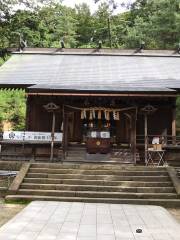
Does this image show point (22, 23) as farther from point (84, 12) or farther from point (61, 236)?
point (61, 236)

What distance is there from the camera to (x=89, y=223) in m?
7.54

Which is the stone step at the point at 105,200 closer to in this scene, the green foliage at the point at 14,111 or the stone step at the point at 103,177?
the stone step at the point at 103,177

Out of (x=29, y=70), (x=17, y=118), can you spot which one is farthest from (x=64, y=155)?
(x=17, y=118)

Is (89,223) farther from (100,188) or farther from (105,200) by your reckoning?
(100,188)

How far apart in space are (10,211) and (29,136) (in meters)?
6.77

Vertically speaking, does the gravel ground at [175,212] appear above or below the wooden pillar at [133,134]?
below

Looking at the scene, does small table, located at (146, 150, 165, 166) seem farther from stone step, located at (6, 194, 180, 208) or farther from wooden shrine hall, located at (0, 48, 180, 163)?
stone step, located at (6, 194, 180, 208)

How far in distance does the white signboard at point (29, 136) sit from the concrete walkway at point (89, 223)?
5.82 metres

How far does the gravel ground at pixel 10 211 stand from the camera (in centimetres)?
832

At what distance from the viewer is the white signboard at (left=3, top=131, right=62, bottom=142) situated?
15531mm

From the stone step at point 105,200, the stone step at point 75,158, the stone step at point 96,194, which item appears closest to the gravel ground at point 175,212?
the stone step at point 105,200

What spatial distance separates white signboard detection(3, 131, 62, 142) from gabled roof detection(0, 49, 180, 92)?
7.13 ft

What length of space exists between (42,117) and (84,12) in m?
36.2

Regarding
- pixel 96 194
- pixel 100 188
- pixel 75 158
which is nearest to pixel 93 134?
pixel 75 158
